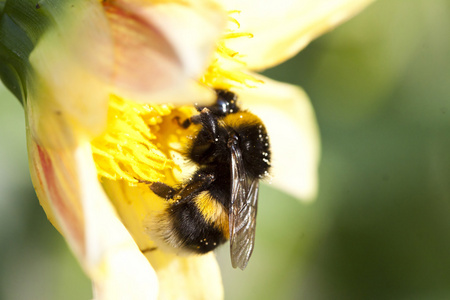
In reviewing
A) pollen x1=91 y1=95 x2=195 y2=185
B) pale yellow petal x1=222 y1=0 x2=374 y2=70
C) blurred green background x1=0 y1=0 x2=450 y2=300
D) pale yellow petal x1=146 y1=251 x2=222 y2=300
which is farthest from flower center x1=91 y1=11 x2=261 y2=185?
blurred green background x1=0 y1=0 x2=450 y2=300

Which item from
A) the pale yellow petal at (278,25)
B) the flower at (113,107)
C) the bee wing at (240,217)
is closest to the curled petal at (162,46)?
the flower at (113,107)

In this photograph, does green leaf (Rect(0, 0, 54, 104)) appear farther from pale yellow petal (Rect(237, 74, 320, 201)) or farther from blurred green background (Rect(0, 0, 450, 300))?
blurred green background (Rect(0, 0, 450, 300))

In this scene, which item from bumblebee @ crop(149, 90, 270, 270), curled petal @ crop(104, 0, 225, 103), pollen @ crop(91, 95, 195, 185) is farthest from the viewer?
bumblebee @ crop(149, 90, 270, 270)

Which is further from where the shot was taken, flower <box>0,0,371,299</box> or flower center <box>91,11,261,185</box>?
flower center <box>91,11,261,185</box>

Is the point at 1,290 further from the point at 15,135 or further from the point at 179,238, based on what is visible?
the point at 179,238

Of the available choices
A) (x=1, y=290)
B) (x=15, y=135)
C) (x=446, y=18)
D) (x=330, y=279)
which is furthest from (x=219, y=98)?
(x=446, y=18)

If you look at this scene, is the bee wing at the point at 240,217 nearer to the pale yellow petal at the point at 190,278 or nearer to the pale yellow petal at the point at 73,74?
the pale yellow petal at the point at 190,278

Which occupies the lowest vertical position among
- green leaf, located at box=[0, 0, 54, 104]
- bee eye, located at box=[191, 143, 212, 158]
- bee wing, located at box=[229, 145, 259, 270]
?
bee wing, located at box=[229, 145, 259, 270]

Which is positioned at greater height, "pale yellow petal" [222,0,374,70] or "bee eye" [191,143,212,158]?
"pale yellow petal" [222,0,374,70]
